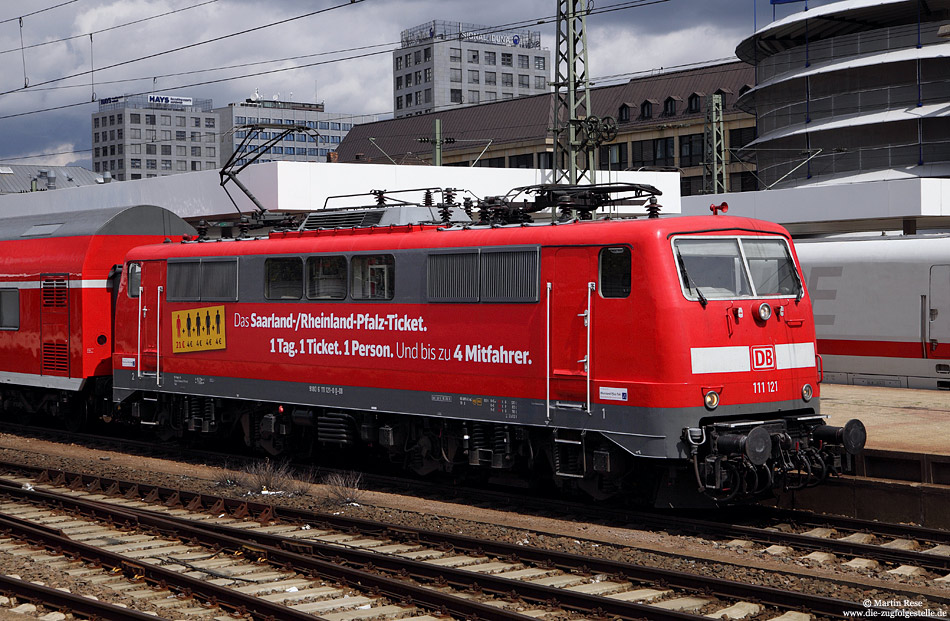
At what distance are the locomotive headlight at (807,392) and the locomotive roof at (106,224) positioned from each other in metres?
14.0

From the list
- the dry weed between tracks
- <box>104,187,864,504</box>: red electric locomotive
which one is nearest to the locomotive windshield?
<box>104,187,864,504</box>: red electric locomotive

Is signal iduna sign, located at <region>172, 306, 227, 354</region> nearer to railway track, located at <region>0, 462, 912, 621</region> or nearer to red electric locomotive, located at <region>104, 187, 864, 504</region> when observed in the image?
red electric locomotive, located at <region>104, 187, 864, 504</region>

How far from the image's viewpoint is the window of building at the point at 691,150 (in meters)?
91.1

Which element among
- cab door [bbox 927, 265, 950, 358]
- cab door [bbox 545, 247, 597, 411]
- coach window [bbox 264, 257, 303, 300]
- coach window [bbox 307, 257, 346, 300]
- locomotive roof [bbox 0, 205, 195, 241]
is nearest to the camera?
cab door [bbox 545, 247, 597, 411]

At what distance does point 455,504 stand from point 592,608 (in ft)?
18.2

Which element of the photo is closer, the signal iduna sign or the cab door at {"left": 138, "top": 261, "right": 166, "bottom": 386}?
the signal iduna sign

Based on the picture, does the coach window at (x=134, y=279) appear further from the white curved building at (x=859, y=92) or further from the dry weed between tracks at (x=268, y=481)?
the white curved building at (x=859, y=92)

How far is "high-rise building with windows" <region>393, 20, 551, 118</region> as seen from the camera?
440 feet

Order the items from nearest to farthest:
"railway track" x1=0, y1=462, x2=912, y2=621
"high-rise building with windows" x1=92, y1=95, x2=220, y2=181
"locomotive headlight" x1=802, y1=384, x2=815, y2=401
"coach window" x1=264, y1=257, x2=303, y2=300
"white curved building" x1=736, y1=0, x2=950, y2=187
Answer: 1. "railway track" x1=0, y1=462, x2=912, y2=621
2. "locomotive headlight" x1=802, y1=384, x2=815, y2=401
3. "coach window" x1=264, y1=257, x2=303, y2=300
4. "white curved building" x1=736, y1=0, x2=950, y2=187
5. "high-rise building with windows" x1=92, y1=95, x2=220, y2=181

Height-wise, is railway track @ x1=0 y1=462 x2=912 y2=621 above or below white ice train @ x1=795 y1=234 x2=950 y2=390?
below

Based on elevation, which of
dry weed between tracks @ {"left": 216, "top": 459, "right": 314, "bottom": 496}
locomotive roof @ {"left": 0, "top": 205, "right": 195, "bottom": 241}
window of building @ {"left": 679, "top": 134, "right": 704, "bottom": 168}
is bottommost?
dry weed between tracks @ {"left": 216, "top": 459, "right": 314, "bottom": 496}

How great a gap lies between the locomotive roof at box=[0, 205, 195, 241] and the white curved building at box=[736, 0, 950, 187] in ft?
98.4

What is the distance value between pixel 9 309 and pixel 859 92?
3423 centimetres

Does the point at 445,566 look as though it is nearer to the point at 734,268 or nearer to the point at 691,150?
the point at 734,268
